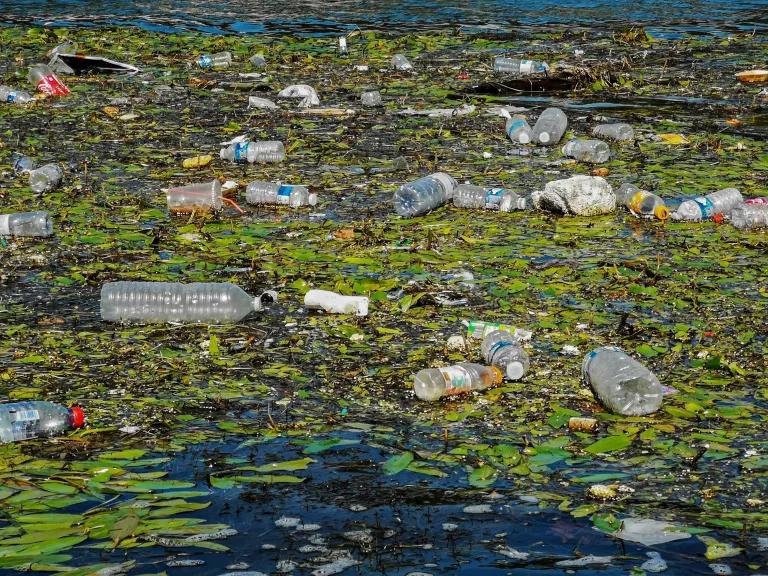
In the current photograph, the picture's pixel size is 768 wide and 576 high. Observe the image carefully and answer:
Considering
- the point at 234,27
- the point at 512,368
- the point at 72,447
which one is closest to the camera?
the point at 72,447

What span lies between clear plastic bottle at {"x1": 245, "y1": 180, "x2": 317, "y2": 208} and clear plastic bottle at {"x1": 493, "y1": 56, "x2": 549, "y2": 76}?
4.84 metres

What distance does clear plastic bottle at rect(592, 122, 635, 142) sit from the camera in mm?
9031

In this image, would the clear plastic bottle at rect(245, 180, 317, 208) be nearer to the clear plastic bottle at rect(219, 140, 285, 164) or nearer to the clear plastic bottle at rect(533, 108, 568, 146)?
the clear plastic bottle at rect(219, 140, 285, 164)

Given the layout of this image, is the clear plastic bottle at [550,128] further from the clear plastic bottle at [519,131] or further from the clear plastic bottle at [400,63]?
the clear plastic bottle at [400,63]

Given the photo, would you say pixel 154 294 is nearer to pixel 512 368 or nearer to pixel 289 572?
pixel 512 368

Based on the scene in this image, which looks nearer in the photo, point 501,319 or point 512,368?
point 512,368

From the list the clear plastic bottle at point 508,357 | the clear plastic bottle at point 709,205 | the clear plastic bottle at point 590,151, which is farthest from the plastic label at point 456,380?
the clear plastic bottle at point 590,151

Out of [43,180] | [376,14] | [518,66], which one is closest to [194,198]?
[43,180]

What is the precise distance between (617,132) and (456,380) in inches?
193

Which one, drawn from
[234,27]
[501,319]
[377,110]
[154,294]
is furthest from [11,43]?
[501,319]

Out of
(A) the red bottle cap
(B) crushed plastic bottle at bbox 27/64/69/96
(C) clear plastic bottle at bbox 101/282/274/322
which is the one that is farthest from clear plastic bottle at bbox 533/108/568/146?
(A) the red bottle cap

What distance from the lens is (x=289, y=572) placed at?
11.1ft

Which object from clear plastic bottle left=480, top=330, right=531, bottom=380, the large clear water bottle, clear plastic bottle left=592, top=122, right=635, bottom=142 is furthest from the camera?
clear plastic bottle left=592, top=122, right=635, bottom=142

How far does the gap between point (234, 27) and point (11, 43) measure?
2.97 meters
